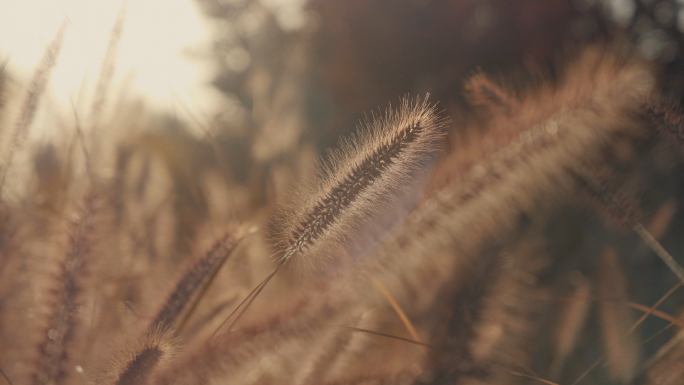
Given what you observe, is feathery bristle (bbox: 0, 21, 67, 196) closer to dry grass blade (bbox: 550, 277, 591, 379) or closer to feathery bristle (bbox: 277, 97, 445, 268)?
feathery bristle (bbox: 277, 97, 445, 268)

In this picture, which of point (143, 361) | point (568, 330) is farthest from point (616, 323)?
point (143, 361)

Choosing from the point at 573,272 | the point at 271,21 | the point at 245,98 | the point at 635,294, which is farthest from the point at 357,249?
the point at 271,21

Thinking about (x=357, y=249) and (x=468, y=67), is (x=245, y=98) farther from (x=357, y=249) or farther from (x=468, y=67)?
(x=357, y=249)

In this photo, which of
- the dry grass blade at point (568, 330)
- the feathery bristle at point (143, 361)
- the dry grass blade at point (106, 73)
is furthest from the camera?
the dry grass blade at point (568, 330)

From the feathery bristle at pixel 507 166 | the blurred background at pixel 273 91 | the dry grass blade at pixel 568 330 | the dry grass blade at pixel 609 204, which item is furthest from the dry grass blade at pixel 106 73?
the dry grass blade at pixel 568 330

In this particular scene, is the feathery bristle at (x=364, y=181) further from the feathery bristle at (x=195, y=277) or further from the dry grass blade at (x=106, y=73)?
the dry grass blade at (x=106, y=73)

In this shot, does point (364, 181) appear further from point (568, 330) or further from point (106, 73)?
point (568, 330)

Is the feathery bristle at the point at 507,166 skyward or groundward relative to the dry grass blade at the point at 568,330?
skyward
